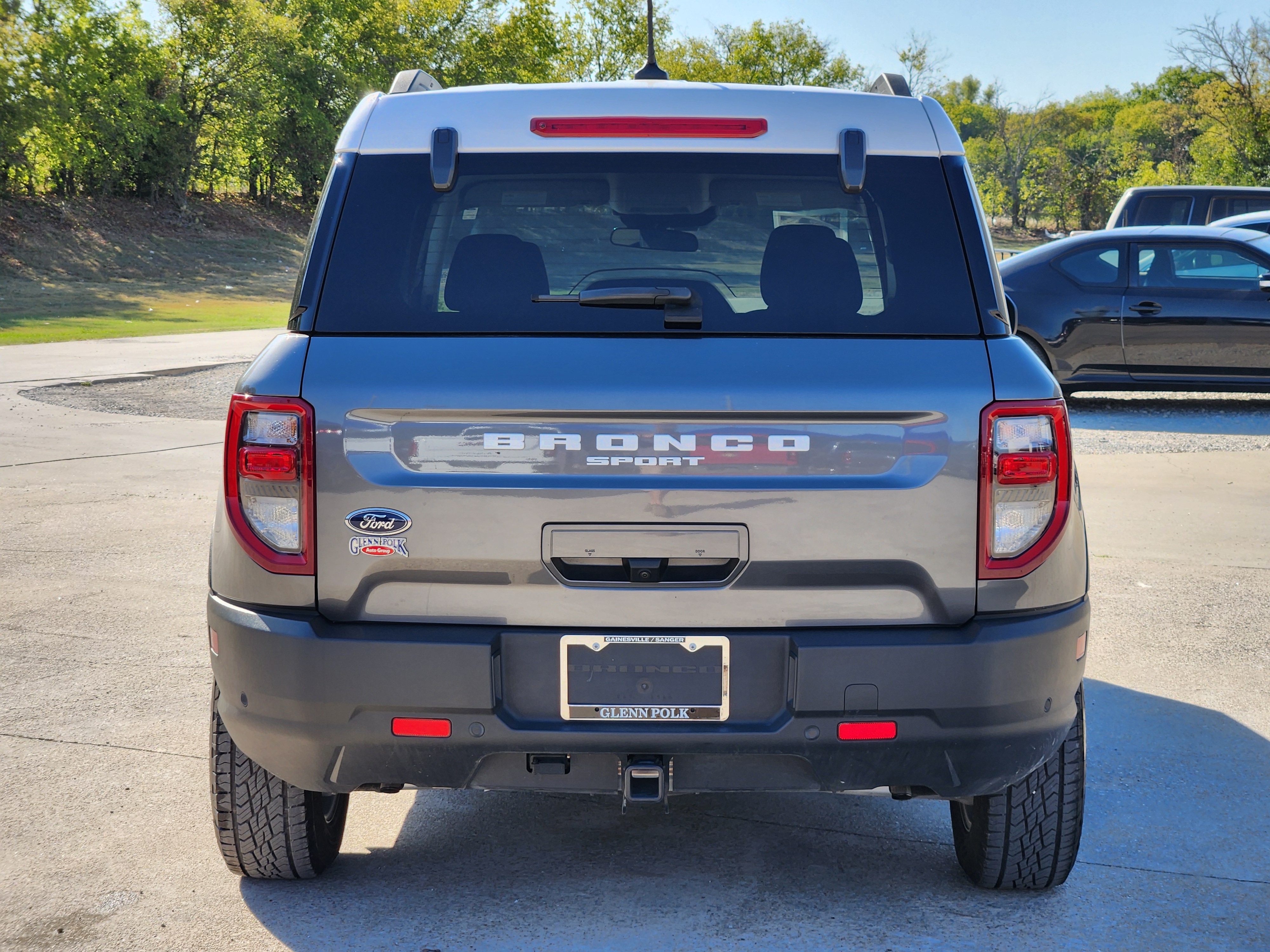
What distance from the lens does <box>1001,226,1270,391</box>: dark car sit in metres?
11.6

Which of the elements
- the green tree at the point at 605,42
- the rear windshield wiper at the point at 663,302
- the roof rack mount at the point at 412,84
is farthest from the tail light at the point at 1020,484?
the green tree at the point at 605,42

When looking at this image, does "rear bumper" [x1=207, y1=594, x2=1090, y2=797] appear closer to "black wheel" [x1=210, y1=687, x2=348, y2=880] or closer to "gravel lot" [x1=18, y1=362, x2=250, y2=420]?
"black wheel" [x1=210, y1=687, x2=348, y2=880]

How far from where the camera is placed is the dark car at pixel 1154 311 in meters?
11.6

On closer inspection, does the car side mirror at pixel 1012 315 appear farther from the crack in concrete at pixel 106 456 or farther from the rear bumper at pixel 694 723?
the crack in concrete at pixel 106 456

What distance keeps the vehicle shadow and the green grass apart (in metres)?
17.3

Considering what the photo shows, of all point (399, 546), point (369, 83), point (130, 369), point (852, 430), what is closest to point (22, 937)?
point (399, 546)

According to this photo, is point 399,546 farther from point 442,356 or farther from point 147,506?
point 147,506

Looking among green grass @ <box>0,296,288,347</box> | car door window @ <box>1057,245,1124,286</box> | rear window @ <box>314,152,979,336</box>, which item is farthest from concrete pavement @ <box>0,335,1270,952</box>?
green grass @ <box>0,296,288,347</box>

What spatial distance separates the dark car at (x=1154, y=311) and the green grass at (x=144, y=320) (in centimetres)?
1219

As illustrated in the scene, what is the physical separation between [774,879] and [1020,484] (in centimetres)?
128

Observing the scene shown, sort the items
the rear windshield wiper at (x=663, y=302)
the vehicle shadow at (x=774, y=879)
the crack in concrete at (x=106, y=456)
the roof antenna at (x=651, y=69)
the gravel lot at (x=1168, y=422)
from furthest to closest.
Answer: the gravel lot at (x=1168, y=422), the crack in concrete at (x=106, y=456), the roof antenna at (x=651, y=69), the vehicle shadow at (x=774, y=879), the rear windshield wiper at (x=663, y=302)

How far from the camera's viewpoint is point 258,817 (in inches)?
120

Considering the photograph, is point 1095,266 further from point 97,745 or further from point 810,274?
point 97,745

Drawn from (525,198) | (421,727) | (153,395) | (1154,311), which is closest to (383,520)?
(421,727)
